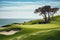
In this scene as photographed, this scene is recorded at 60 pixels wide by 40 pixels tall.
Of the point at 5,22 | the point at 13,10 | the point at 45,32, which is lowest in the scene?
the point at 45,32

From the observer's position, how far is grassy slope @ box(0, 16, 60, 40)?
174 inches

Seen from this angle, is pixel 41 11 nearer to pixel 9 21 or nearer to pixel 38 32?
pixel 38 32

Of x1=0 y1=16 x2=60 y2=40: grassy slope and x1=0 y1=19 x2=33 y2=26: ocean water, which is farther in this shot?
x1=0 y1=19 x2=33 y2=26: ocean water

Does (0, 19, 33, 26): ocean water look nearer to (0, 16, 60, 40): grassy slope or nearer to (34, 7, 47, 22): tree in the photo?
(0, 16, 60, 40): grassy slope

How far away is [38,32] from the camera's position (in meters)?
4.58

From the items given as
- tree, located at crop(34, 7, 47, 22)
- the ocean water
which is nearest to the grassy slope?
the ocean water

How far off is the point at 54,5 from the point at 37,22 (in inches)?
30.5

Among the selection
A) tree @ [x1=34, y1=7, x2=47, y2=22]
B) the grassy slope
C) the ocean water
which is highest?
tree @ [x1=34, y1=7, x2=47, y2=22]

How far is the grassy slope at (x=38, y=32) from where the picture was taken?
442 centimetres

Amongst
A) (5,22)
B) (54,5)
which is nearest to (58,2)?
(54,5)

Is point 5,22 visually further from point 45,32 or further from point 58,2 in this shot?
point 58,2

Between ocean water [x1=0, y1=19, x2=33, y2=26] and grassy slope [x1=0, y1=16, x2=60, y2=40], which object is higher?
ocean water [x1=0, y1=19, x2=33, y2=26]

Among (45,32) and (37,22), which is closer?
(45,32)

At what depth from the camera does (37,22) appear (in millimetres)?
4957
